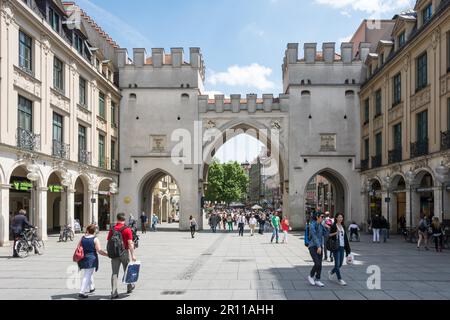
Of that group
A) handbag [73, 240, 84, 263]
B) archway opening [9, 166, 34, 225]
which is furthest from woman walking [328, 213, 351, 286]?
archway opening [9, 166, 34, 225]

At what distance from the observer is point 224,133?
138ft

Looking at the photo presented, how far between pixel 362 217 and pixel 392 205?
5993mm

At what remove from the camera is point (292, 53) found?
40344 mm

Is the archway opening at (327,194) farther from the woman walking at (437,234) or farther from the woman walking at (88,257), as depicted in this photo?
the woman walking at (88,257)

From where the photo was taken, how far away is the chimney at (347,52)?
1577 inches

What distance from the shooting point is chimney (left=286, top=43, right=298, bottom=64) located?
40156mm

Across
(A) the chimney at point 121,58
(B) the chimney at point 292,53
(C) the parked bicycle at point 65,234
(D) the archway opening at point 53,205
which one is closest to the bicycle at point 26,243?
(C) the parked bicycle at point 65,234

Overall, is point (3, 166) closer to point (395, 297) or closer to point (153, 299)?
→ point (153, 299)

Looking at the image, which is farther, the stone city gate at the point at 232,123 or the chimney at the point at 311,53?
the chimney at the point at 311,53

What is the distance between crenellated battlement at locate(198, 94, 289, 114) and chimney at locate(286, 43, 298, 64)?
273 centimetres

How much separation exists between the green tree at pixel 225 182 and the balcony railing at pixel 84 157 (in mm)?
61584

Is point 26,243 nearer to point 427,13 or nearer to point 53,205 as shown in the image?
point 53,205
